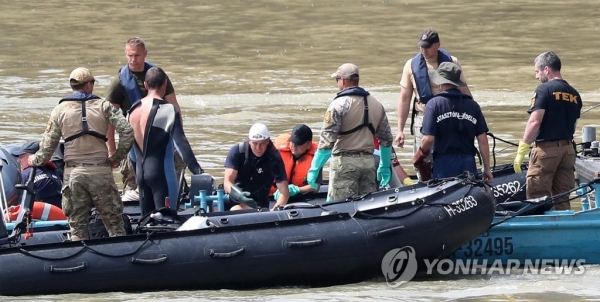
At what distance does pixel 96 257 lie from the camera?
841 centimetres

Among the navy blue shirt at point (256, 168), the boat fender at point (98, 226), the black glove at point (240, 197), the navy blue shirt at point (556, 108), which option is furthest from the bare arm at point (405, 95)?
the boat fender at point (98, 226)

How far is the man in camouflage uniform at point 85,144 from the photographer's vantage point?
8.49 meters

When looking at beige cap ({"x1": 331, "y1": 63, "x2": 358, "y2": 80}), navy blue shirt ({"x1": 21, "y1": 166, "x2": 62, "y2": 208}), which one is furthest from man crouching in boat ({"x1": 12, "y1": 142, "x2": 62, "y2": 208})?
beige cap ({"x1": 331, "y1": 63, "x2": 358, "y2": 80})

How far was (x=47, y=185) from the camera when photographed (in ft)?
32.8

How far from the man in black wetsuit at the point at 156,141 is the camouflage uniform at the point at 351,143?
107cm

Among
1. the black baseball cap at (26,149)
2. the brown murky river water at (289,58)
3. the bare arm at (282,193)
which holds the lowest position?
the bare arm at (282,193)

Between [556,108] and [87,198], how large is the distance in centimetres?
353

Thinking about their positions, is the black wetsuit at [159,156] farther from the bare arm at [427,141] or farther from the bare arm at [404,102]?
the bare arm at [404,102]

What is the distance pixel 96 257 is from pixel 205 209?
1.47 metres

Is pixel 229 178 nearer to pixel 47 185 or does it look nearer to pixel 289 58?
pixel 47 185

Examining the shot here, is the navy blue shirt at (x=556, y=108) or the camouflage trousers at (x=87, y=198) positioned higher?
the navy blue shirt at (x=556, y=108)

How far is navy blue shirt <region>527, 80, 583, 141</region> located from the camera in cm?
926

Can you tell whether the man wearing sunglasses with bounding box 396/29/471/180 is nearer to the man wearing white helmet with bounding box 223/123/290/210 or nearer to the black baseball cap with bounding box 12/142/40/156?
the man wearing white helmet with bounding box 223/123/290/210

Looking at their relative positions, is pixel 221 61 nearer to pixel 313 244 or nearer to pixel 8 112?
pixel 8 112
